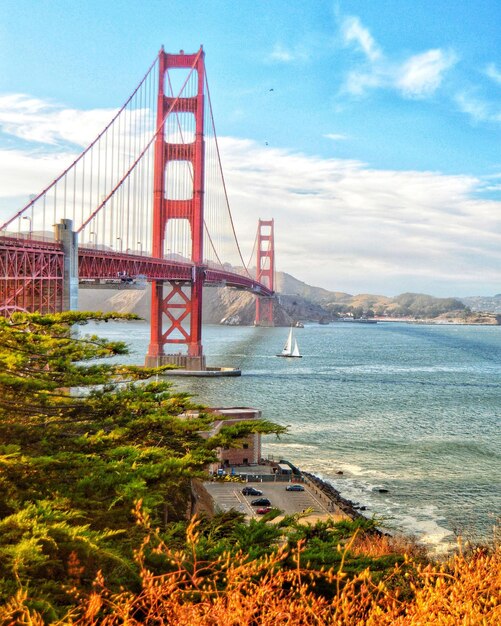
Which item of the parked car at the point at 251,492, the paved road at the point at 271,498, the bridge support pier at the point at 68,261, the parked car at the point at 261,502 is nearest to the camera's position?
the paved road at the point at 271,498

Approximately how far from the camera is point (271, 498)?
68.4 feet

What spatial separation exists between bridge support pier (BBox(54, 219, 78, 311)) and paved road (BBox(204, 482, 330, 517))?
25.5 feet

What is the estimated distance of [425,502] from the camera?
2103cm

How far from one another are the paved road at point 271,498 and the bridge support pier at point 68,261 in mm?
7767

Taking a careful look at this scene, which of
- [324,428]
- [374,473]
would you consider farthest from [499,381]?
[374,473]

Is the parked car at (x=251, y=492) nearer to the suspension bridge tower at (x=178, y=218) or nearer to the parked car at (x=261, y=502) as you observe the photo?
the parked car at (x=261, y=502)

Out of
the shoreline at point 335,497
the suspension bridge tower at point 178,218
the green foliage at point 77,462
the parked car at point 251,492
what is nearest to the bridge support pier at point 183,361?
the suspension bridge tower at point 178,218

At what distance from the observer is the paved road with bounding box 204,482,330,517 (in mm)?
19547

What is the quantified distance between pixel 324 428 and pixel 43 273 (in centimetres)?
1421

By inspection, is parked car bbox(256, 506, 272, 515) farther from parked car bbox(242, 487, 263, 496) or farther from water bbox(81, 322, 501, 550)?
water bbox(81, 322, 501, 550)

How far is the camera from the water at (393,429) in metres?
20.7

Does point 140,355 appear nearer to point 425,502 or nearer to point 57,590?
point 425,502

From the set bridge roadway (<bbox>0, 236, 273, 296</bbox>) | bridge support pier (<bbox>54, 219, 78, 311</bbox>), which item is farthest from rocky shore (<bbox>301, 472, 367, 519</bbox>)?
bridge roadway (<bbox>0, 236, 273, 296</bbox>)

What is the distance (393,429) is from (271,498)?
1203cm
